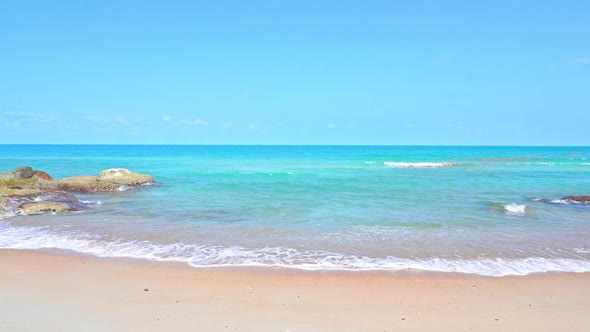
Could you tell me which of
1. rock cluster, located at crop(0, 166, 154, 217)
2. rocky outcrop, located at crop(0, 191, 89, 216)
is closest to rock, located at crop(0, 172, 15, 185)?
rock cluster, located at crop(0, 166, 154, 217)

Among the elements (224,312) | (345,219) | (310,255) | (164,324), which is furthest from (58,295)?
(345,219)

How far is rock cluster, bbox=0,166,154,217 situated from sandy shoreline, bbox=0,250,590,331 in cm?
676

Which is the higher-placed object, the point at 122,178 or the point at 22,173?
the point at 22,173

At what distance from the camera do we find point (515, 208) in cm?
1474

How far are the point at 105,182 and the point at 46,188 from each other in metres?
2.82

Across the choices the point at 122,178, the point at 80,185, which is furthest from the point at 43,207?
the point at 122,178

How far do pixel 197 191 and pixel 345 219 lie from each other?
9.85 m

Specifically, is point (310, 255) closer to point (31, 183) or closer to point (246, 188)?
point (246, 188)

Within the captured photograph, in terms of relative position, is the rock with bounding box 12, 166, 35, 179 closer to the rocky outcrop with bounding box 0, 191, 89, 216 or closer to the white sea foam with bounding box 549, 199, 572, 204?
the rocky outcrop with bounding box 0, 191, 89, 216

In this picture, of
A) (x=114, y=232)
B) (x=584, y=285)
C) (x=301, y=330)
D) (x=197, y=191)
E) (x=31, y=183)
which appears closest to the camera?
(x=301, y=330)

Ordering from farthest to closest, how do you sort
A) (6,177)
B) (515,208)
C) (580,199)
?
1. (6,177)
2. (580,199)
3. (515,208)

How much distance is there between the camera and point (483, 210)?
1463 cm

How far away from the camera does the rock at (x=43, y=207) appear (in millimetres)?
13578

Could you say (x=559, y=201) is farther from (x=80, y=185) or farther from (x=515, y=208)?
(x=80, y=185)
